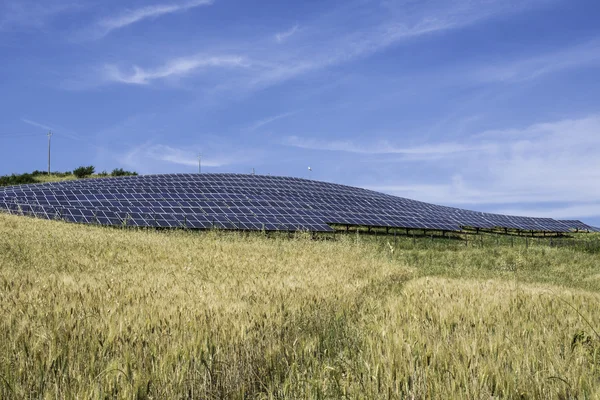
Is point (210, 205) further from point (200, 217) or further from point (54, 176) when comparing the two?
point (54, 176)

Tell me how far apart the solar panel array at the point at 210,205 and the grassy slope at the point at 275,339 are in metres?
23.2

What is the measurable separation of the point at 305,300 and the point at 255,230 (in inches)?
1013

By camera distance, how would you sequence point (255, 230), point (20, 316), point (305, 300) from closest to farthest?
point (20, 316)
point (305, 300)
point (255, 230)

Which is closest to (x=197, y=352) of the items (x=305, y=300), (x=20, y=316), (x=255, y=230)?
(x=20, y=316)

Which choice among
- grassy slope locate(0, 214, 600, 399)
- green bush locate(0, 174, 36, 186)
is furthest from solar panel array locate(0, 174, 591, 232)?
green bush locate(0, 174, 36, 186)

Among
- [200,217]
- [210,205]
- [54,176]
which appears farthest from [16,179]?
[200,217]

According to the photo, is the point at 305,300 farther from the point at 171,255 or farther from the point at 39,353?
the point at 171,255

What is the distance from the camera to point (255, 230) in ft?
107

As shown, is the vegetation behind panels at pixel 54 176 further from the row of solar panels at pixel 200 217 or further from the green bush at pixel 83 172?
the row of solar panels at pixel 200 217

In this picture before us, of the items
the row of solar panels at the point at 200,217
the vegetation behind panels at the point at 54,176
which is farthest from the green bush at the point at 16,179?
the row of solar panels at the point at 200,217

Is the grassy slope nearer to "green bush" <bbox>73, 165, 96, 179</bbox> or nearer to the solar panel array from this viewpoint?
the solar panel array

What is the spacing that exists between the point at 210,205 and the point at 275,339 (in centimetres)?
3429

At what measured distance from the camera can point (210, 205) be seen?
1521 inches

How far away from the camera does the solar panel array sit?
1302 inches
